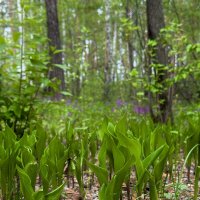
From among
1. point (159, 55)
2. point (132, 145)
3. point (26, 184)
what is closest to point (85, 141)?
point (132, 145)

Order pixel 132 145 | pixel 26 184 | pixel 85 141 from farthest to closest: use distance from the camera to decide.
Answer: pixel 85 141 < pixel 132 145 < pixel 26 184

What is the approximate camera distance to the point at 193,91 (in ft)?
36.3

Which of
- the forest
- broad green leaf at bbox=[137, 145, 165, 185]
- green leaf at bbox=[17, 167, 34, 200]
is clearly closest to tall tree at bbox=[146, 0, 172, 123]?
the forest

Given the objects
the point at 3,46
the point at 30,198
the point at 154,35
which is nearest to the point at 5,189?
the point at 30,198

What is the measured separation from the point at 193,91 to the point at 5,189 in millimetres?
10207

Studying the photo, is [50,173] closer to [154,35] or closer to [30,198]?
[30,198]

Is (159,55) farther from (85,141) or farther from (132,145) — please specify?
(132,145)

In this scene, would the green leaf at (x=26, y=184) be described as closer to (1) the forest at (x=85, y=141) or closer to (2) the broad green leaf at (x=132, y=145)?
(1) the forest at (x=85, y=141)

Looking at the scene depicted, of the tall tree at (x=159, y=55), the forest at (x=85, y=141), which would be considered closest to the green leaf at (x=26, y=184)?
the forest at (x=85, y=141)

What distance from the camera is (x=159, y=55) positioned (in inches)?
196

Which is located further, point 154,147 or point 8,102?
point 8,102

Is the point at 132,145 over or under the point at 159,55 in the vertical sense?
under

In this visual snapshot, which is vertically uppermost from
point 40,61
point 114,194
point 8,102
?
point 40,61

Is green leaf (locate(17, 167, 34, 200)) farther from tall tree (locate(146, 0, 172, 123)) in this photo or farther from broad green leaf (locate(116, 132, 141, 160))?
tall tree (locate(146, 0, 172, 123))
